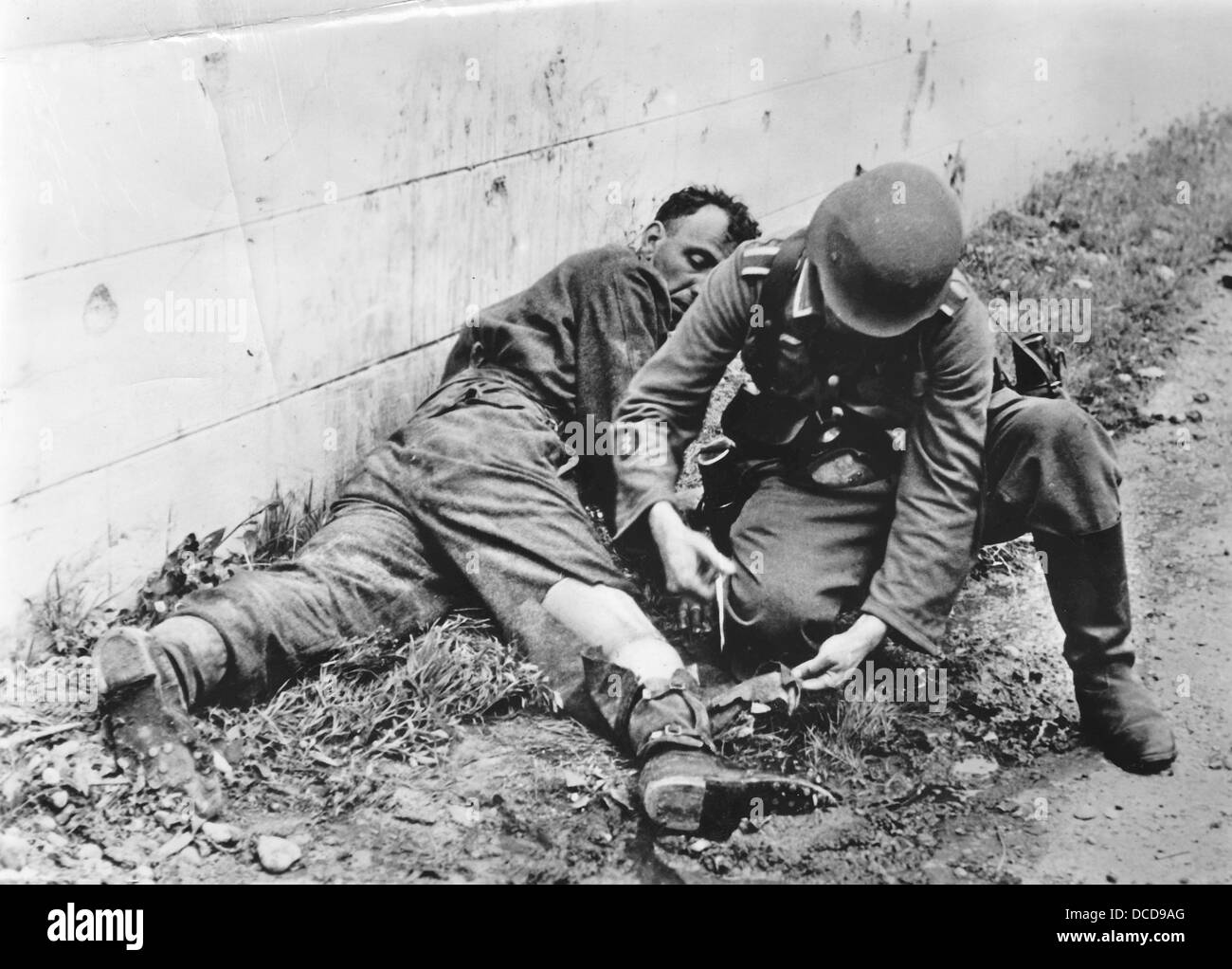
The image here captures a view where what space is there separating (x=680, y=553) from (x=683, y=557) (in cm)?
1

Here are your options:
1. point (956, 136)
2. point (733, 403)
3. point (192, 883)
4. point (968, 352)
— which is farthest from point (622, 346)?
point (956, 136)

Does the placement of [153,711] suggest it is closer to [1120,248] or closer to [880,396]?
[880,396]

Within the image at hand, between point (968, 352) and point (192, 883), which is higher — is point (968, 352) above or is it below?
above

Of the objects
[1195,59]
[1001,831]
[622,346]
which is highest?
[1195,59]

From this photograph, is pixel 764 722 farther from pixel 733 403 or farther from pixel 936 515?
pixel 733 403

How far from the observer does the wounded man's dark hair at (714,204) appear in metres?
3.72

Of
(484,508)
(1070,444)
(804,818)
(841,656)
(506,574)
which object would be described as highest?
(1070,444)

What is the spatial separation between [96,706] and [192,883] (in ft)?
1.55

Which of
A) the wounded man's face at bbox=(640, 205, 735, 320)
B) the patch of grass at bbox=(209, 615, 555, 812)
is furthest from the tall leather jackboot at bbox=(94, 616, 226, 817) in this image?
the wounded man's face at bbox=(640, 205, 735, 320)

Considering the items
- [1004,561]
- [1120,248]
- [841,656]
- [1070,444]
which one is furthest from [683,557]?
[1120,248]

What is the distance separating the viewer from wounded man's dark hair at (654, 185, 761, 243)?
372 centimetres

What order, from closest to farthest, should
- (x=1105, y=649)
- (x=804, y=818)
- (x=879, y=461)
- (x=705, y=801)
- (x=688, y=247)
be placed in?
1. (x=705, y=801)
2. (x=804, y=818)
3. (x=1105, y=649)
4. (x=879, y=461)
5. (x=688, y=247)

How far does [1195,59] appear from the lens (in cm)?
457

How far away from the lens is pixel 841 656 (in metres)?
2.77
